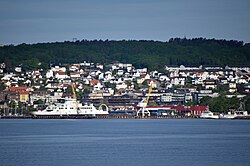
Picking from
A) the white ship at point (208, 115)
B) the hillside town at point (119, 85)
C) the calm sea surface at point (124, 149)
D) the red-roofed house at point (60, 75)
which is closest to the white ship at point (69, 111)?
the hillside town at point (119, 85)

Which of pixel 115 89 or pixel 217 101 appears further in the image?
pixel 115 89

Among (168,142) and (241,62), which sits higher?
(241,62)

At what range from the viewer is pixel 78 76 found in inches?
6585

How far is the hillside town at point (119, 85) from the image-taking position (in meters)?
133

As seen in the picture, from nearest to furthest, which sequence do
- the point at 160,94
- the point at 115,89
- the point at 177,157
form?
the point at 177,157
the point at 160,94
the point at 115,89

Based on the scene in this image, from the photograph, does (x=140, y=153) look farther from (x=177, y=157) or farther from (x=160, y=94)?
(x=160, y=94)

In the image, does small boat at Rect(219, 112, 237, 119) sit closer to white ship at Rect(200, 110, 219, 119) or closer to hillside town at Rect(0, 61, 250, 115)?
white ship at Rect(200, 110, 219, 119)

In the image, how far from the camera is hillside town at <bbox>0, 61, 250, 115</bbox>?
13300 cm

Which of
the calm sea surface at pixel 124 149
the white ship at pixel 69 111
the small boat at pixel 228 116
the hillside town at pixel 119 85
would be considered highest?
the hillside town at pixel 119 85

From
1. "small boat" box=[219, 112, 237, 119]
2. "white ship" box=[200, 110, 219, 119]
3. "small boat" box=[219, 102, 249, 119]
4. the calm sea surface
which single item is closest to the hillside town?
"white ship" box=[200, 110, 219, 119]

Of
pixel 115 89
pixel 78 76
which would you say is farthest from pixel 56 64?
pixel 115 89

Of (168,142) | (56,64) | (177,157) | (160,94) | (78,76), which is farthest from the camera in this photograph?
(56,64)

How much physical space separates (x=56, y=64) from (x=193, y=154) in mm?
135069

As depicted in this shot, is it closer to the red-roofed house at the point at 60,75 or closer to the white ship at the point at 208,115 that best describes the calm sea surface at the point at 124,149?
the white ship at the point at 208,115
